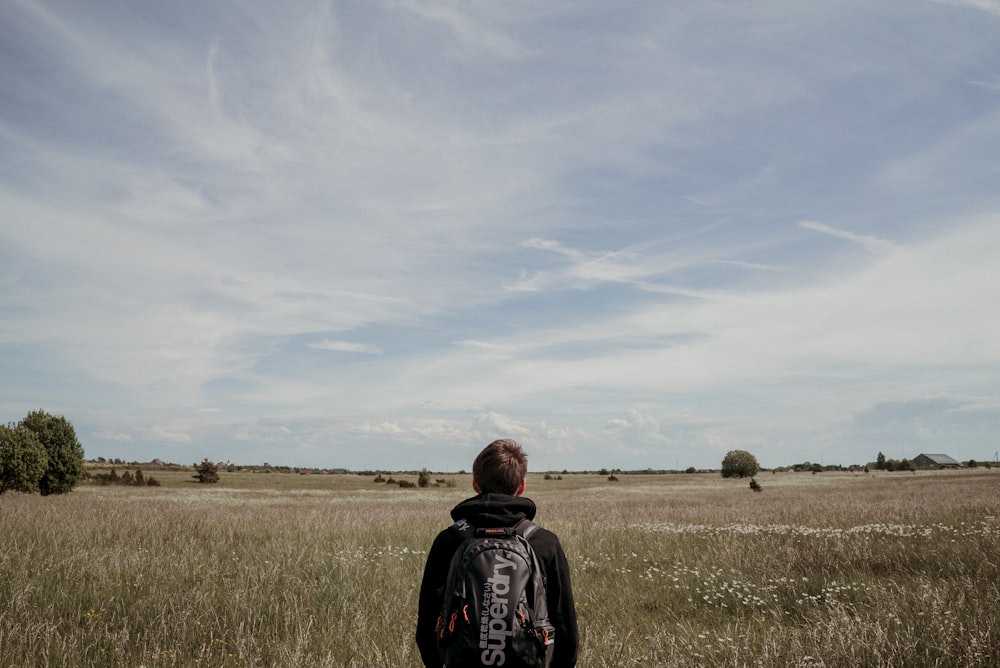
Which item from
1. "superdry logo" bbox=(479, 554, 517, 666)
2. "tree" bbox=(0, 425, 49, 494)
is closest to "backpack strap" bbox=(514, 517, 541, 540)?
"superdry logo" bbox=(479, 554, 517, 666)

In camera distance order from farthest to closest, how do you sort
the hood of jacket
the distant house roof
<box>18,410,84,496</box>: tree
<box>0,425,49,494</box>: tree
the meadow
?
the distant house roof, <box>18,410,84,496</box>: tree, <box>0,425,49,494</box>: tree, the meadow, the hood of jacket

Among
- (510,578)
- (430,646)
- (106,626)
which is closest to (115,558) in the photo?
(106,626)

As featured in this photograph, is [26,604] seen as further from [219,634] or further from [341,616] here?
[341,616]

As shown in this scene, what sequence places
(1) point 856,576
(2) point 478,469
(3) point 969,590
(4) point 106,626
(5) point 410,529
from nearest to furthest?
(2) point 478,469 < (4) point 106,626 < (3) point 969,590 < (1) point 856,576 < (5) point 410,529

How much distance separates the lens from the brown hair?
123 inches

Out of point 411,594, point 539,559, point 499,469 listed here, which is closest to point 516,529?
point 539,559

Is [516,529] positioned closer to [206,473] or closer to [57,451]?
[57,451]

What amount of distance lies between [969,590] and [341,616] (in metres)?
7.31

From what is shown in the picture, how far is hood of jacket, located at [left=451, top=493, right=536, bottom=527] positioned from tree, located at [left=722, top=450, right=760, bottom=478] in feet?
285

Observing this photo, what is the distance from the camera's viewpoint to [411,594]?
7719 mm

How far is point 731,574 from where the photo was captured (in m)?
8.92

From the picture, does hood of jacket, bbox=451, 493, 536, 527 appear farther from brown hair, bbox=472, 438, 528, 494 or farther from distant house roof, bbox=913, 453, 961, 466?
distant house roof, bbox=913, 453, 961, 466

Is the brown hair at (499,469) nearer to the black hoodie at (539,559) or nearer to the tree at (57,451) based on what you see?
the black hoodie at (539,559)

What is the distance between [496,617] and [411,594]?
5.43m
